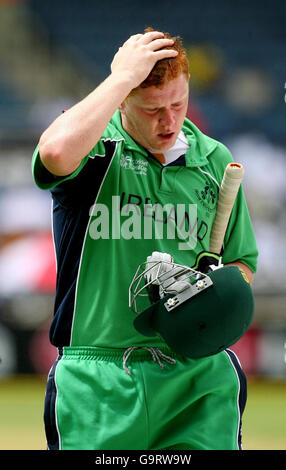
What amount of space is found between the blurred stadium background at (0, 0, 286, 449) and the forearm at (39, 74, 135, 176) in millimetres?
5846

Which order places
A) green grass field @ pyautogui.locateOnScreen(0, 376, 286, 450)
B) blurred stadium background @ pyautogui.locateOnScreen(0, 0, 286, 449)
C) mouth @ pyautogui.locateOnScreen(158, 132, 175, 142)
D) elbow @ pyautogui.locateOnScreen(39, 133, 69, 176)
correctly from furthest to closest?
blurred stadium background @ pyautogui.locateOnScreen(0, 0, 286, 449)
green grass field @ pyautogui.locateOnScreen(0, 376, 286, 450)
mouth @ pyautogui.locateOnScreen(158, 132, 175, 142)
elbow @ pyautogui.locateOnScreen(39, 133, 69, 176)

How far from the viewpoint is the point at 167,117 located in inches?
96.4

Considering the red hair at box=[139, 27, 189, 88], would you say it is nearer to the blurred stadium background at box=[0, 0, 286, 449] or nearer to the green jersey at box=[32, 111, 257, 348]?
the green jersey at box=[32, 111, 257, 348]

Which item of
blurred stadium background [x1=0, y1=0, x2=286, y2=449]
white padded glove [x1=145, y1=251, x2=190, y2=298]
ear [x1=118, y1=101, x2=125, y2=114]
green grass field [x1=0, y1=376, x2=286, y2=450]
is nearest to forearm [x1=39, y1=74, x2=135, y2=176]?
ear [x1=118, y1=101, x2=125, y2=114]

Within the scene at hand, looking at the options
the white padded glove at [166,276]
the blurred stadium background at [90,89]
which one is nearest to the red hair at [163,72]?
the white padded glove at [166,276]

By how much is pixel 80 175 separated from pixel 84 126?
20cm

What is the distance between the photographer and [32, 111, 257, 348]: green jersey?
2.45 metres

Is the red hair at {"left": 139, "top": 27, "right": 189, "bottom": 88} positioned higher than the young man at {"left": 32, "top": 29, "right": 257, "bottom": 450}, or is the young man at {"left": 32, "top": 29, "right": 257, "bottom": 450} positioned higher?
the red hair at {"left": 139, "top": 27, "right": 189, "bottom": 88}

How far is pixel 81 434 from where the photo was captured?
7.83 ft

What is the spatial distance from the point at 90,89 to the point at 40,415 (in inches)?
180

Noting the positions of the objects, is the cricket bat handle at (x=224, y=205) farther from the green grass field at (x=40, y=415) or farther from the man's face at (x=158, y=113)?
the green grass field at (x=40, y=415)

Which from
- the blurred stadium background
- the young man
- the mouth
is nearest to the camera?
the young man

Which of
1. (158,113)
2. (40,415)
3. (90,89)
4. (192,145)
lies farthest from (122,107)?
(90,89)

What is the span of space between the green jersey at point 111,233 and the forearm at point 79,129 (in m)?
0.10
